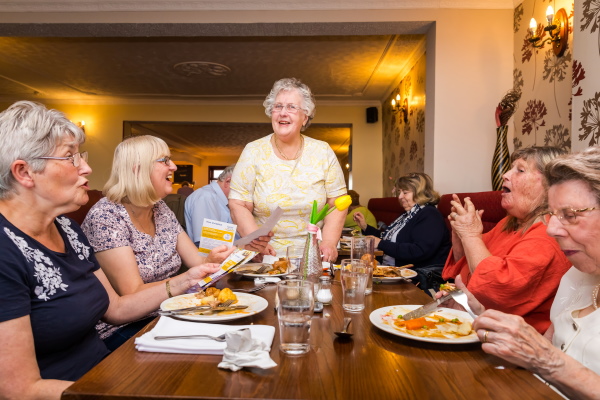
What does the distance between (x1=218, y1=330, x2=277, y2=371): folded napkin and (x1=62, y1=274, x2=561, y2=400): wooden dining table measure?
0.05 feet

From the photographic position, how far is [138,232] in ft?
6.01

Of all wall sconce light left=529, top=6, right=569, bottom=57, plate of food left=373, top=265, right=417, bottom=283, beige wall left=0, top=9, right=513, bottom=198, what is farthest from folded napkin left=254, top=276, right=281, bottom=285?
beige wall left=0, top=9, right=513, bottom=198

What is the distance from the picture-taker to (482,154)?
4.14 meters

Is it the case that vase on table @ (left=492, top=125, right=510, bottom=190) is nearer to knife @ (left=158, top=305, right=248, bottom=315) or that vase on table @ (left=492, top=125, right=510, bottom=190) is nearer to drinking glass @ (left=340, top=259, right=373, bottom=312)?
drinking glass @ (left=340, top=259, right=373, bottom=312)

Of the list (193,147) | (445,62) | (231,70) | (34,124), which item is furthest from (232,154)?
(34,124)

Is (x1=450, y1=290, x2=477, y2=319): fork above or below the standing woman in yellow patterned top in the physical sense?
below

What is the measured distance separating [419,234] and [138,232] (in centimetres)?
207

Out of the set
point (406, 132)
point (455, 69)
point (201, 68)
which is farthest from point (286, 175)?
point (201, 68)

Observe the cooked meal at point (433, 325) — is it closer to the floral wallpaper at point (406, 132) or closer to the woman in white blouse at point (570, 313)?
the woman in white blouse at point (570, 313)

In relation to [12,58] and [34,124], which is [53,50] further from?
[34,124]

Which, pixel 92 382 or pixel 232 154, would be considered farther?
pixel 232 154

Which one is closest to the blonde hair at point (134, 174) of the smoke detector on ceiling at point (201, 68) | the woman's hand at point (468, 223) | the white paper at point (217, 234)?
the white paper at point (217, 234)

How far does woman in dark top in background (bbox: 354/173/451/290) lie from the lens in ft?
10.4

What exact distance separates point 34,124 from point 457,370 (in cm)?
119
